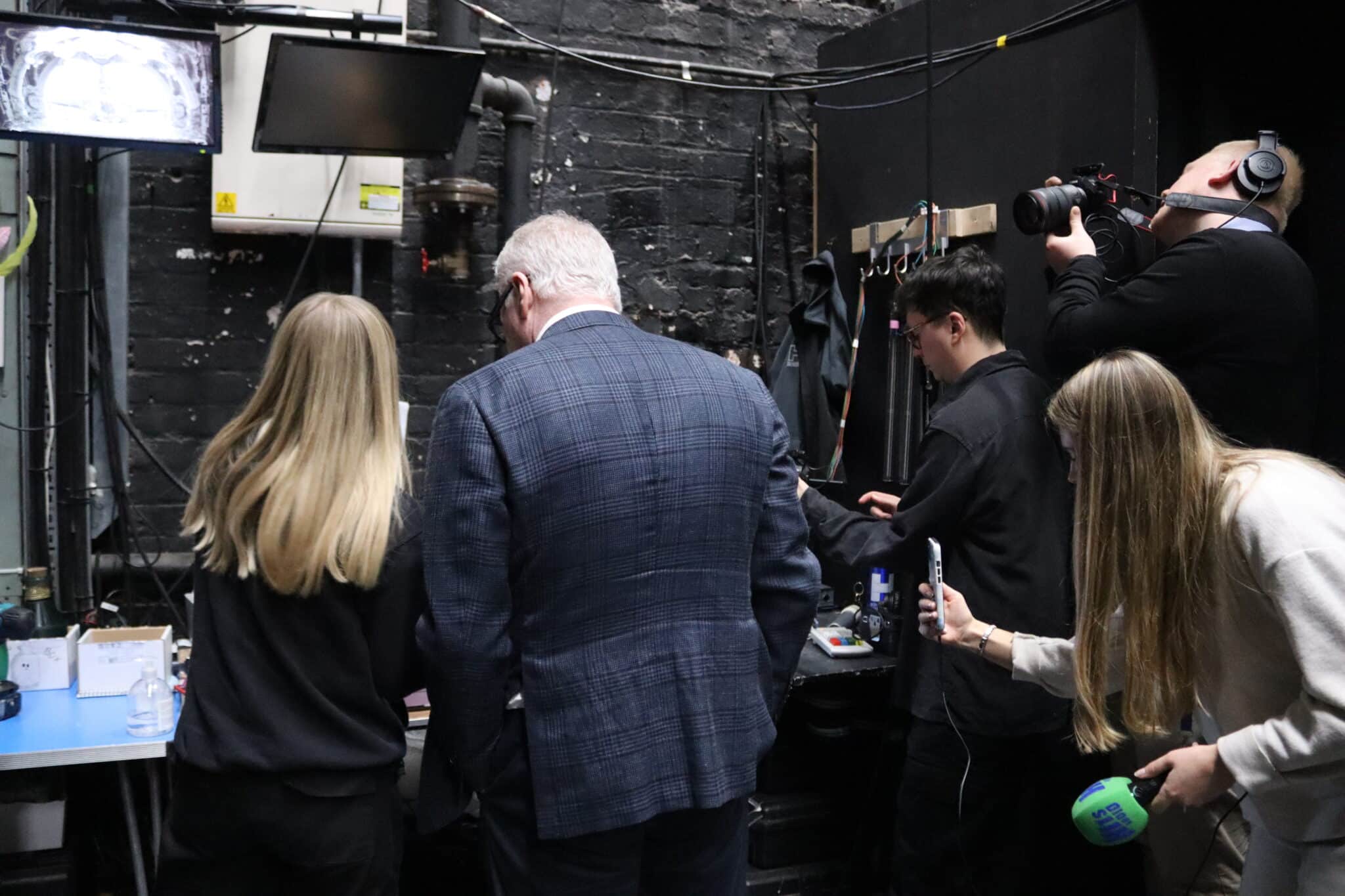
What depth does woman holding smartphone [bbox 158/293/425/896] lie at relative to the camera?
1.64 m

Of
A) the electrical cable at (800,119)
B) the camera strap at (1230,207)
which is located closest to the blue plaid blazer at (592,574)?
the camera strap at (1230,207)

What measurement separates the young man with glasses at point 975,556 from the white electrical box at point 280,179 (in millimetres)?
1416

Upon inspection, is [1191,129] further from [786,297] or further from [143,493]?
[143,493]

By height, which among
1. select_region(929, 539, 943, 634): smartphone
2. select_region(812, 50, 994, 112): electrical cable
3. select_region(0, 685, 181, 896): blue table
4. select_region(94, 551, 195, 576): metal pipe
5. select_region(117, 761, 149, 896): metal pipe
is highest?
select_region(812, 50, 994, 112): electrical cable

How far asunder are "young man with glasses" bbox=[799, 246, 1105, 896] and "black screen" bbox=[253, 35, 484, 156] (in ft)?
3.73

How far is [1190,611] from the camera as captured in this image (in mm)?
1547

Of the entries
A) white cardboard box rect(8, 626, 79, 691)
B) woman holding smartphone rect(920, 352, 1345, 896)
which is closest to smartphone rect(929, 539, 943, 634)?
woman holding smartphone rect(920, 352, 1345, 896)

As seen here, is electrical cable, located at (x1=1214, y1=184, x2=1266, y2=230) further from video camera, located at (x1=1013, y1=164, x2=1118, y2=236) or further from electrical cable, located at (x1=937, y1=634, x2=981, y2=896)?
electrical cable, located at (x1=937, y1=634, x2=981, y2=896)

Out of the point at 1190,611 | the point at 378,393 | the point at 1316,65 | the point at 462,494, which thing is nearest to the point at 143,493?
the point at 378,393

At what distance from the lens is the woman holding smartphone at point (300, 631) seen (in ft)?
5.39

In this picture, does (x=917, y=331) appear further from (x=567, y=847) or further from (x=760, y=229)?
(x=567, y=847)

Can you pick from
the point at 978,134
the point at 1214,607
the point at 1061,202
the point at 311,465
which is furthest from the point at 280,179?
the point at 1214,607

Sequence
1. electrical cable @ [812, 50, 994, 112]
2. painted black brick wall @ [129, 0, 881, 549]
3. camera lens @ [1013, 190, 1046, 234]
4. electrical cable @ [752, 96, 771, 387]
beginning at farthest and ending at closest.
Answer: electrical cable @ [752, 96, 771, 387] < painted black brick wall @ [129, 0, 881, 549] < electrical cable @ [812, 50, 994, 112] < camera lens @ [1013, 190, 1046, 234]

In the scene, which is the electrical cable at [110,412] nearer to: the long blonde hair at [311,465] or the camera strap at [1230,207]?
the long blonde hair at [311,465]
